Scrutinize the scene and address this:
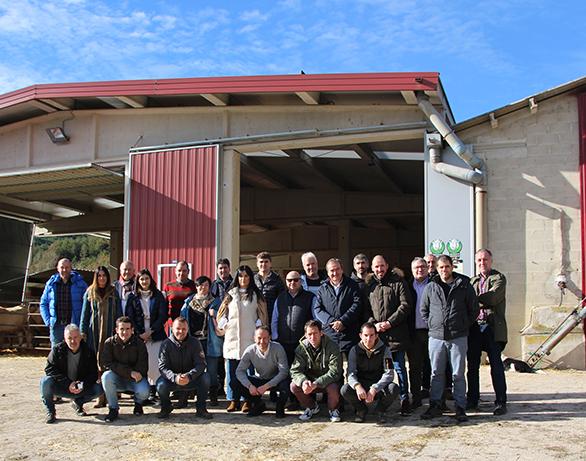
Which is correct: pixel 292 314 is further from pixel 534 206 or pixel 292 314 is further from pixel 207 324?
pixel 534 206

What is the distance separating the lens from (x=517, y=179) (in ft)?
34.0

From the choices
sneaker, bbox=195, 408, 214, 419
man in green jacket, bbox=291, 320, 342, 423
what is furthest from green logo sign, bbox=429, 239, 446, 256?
sneaker, bbox=195, 408, 214, 419

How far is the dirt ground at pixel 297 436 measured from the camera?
511cm

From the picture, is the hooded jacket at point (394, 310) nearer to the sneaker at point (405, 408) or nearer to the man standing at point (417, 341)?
the man standing at point (417, 341)

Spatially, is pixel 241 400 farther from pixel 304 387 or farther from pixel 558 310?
pixel 558 310

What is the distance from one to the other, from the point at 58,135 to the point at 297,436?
9.34m

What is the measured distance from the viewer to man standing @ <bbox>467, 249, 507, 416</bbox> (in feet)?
21.3

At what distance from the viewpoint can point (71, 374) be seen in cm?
664

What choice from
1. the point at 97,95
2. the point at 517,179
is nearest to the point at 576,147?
the point at 517,179

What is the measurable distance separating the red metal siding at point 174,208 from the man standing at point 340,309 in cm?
496

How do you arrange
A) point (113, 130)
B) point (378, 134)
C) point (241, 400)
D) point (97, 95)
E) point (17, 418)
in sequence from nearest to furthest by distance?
point (17, 418) → point (241, 400) → point (378, 134) → point (97, 95) → point (113, 130)

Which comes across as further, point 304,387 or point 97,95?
point 97,95

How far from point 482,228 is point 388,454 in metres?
5.84

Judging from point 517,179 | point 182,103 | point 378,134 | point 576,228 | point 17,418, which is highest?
point 182,103
